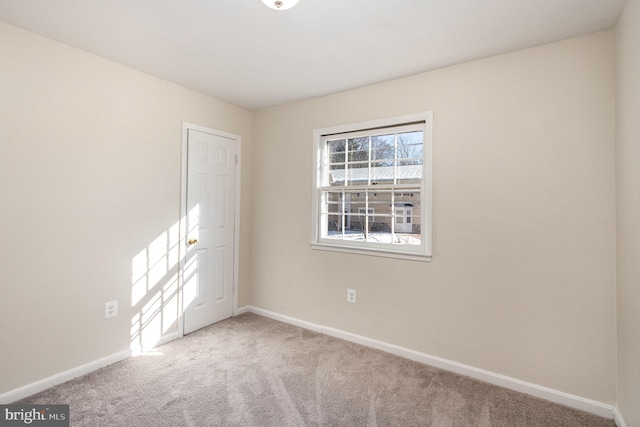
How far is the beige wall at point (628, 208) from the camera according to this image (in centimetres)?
161

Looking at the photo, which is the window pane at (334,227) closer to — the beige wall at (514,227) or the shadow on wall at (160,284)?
the beige wall at (514,227)

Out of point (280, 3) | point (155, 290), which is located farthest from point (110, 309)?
point (280, 3)

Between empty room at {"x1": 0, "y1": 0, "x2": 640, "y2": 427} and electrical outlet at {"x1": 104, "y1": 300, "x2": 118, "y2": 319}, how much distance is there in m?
0.02

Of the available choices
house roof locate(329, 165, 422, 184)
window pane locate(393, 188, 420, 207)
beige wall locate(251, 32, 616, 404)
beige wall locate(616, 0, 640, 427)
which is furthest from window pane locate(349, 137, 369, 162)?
beige wall locate(616, 0, 640, 427)

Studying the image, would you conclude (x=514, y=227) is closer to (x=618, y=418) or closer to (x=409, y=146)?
(x=409, y=146)

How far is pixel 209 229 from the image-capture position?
3.36m

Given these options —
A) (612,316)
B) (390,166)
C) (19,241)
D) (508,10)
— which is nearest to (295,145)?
(390,166)

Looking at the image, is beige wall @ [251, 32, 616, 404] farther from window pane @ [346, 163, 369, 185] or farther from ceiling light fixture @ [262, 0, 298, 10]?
ceiling light fixture @ [262, 0, 298, 10]

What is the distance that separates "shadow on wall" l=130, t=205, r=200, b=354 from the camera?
8.97 ft

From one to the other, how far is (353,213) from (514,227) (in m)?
1.42

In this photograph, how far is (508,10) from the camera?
71.5 inches

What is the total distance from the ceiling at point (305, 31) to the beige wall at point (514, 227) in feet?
0.81

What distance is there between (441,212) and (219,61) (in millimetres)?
2217

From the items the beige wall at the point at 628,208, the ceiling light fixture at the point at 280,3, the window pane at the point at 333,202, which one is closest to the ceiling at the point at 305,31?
the ceiling light fixture at the point at 280,3
